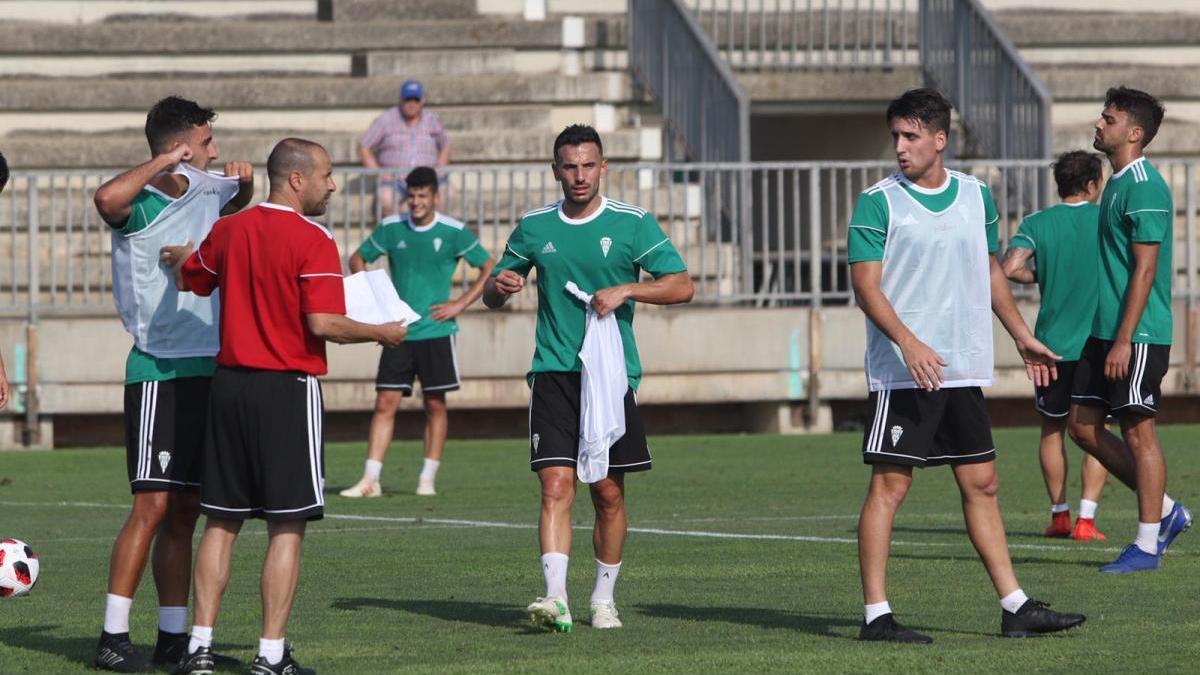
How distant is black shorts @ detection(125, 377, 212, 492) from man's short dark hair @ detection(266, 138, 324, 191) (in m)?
0.96

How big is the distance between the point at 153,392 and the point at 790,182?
13.0m

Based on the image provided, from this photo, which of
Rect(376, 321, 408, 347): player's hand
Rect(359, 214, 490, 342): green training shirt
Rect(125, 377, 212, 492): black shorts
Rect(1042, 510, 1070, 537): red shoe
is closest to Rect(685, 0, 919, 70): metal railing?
Rect(359, 214, 490, 342): green training shirt

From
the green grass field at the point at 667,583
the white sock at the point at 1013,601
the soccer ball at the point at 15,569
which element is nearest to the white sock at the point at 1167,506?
the green grass field at the point at 667,583

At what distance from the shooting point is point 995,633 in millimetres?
8039

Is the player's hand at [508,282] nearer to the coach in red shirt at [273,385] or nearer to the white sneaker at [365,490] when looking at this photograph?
the coach in red shirt at [273,385]

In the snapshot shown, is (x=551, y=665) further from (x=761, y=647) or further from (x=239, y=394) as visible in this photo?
(x=239, y=394)

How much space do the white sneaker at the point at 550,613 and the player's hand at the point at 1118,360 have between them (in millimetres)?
3161

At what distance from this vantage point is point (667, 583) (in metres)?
9.77

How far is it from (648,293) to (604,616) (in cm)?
130

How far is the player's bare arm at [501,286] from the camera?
850 centimetres

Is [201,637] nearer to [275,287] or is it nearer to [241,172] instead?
[275,287]

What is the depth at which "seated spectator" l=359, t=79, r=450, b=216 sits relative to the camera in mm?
20766

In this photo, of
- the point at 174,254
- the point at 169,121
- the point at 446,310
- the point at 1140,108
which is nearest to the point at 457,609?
the point at 174,254

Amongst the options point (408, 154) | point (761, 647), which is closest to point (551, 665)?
point (761, 647)
